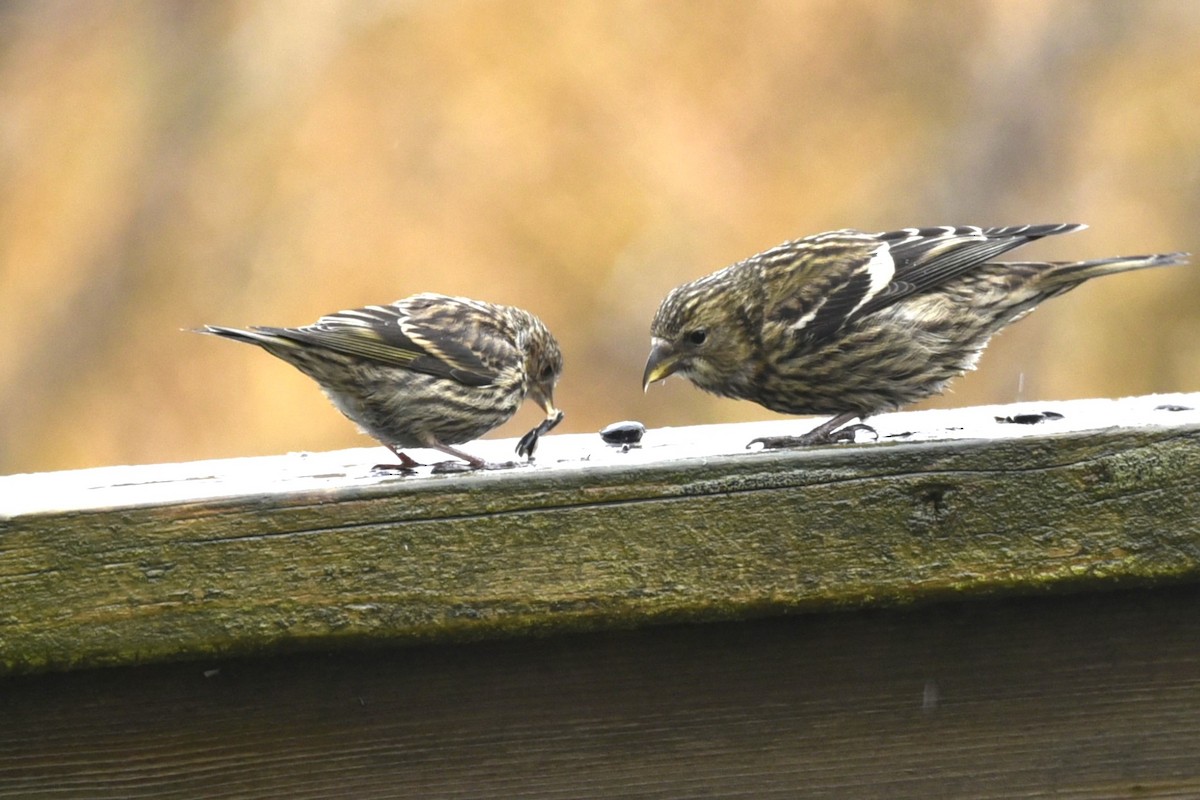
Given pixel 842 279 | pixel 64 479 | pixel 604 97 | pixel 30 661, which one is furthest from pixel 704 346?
pixel 604 97

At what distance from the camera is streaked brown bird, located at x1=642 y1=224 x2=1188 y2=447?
15.1 ft

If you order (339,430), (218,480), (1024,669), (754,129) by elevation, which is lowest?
(339,430)

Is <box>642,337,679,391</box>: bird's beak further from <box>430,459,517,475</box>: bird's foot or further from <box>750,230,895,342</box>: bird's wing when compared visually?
<box>430,459,517,475</box>: bird's foot

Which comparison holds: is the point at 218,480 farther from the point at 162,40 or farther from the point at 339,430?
the point at 162,40

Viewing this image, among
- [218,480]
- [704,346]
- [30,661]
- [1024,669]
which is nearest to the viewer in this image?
[30,661]

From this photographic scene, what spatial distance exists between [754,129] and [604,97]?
100 cm

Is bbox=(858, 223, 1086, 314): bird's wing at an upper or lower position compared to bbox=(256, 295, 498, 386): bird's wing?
upper

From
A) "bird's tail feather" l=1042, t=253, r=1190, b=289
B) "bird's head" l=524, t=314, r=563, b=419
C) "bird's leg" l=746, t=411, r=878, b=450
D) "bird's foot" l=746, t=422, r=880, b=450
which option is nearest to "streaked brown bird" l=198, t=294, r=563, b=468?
"bird's head" l=524, t=314, r=563, b=419

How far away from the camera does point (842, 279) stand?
15.9 feet

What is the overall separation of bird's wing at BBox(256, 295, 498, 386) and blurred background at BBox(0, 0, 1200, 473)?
429 centimetres

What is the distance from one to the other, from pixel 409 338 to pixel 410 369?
161 mm

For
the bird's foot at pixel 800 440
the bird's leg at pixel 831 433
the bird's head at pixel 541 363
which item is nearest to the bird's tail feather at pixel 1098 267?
the bird's leg at pixel 831 433

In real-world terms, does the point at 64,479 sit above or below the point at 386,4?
below

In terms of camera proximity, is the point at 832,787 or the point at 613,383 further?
the point at 613,383
